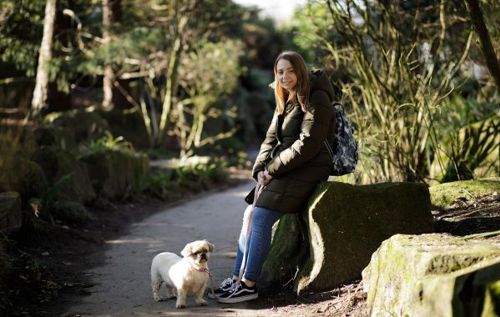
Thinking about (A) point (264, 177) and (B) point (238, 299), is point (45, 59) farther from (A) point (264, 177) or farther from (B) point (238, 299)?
(B) point (238, 299)

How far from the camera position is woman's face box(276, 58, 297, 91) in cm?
496

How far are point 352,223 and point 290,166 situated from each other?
66 cm

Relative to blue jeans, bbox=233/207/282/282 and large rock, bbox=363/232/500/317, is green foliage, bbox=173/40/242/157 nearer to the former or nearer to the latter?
blue jeans, bbox=233/207/282/282

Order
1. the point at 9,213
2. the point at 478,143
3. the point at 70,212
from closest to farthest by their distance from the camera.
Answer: the point at 9,213, the point at 478,143, the point at 70,212

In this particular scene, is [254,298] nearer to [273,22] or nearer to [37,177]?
[37,177]

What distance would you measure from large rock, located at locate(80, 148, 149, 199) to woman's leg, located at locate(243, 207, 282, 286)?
576cm

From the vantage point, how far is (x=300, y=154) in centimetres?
484

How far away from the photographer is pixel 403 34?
8.37 metres

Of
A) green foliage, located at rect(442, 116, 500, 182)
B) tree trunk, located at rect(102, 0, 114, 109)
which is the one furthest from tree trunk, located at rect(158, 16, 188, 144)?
green foliage, located at rect(442, 116, 500, 182)

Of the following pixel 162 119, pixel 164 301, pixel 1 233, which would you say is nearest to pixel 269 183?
pixel 164 301

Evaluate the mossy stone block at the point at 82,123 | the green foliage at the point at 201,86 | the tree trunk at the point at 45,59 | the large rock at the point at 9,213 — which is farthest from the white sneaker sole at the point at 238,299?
the green foliage at the point at 201,86

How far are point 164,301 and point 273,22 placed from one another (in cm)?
3011

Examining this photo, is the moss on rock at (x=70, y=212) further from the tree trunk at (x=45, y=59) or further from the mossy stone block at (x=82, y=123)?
the mossy stone block at (x=82, y=123)

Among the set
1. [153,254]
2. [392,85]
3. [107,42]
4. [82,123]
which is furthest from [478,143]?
[82,123]
